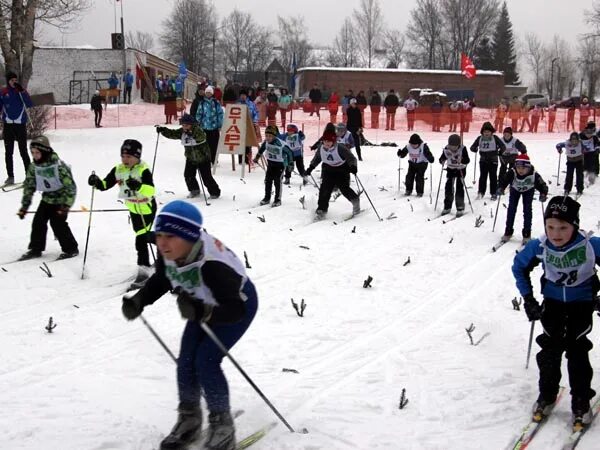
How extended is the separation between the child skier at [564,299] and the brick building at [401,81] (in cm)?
4266

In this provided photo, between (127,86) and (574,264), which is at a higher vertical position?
(127,86)

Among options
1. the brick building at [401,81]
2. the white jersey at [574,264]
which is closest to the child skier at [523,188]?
the white jersey at [574,264]

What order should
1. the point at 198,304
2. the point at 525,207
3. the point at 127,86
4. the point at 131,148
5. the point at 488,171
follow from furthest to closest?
the point at 127,86 → the point at 488,171 → the point at 525,207 → the point at 131,148 → the point at 198,304

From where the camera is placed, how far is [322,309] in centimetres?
678

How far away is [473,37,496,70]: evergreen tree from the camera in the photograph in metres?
66.4

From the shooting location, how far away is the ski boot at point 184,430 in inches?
150

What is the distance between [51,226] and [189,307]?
19.0 ft

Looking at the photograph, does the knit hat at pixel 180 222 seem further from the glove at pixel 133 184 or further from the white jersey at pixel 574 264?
the glove at pixel 133 184

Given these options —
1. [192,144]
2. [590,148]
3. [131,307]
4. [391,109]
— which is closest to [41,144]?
[192,144]

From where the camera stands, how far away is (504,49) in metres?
68.5

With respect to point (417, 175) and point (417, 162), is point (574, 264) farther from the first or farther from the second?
point (417, 175)

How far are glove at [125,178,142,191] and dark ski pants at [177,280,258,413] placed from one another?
3908 millimetres

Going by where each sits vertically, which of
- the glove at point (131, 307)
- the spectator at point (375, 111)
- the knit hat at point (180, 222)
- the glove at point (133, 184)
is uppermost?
the spectator at point (375, 111)

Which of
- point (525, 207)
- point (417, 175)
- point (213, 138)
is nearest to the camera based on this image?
point (525, 207)
